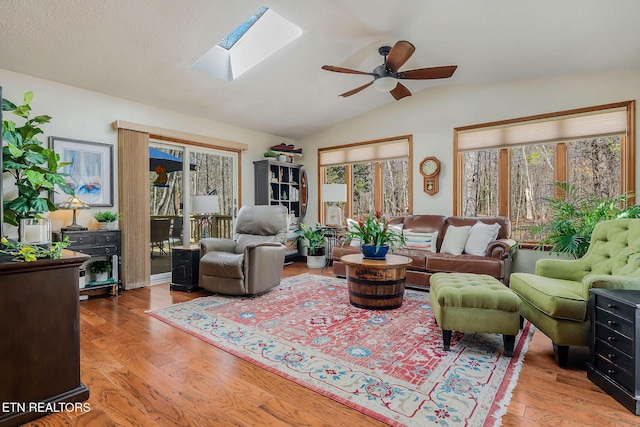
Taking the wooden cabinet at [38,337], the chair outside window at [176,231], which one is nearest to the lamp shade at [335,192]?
the chair outside window at [176,231]

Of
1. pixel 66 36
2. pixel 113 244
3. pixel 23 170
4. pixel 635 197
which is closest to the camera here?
pixel 66 36

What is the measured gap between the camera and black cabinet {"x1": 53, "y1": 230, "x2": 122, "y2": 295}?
358 centimetres

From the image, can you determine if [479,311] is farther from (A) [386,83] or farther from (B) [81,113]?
(B) [81,113]

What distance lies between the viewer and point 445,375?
6.66 ft

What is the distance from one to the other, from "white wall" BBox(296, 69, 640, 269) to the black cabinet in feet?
12.6

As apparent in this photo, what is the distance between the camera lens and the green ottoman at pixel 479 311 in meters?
2.23

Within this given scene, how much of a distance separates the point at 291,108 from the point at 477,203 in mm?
3108

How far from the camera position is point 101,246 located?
12.4 feet

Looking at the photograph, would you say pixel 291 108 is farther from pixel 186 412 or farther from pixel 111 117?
pixel 186 412

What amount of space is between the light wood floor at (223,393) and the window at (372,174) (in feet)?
10.7

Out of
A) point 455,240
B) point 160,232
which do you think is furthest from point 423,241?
point 160,232

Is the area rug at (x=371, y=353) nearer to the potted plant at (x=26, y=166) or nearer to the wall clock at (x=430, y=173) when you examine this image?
the potted plant at (x=26, y=166)

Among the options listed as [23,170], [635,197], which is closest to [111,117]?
[23,170]

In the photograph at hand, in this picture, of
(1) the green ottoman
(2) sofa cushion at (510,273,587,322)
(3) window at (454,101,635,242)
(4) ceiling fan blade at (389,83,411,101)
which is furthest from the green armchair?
(4) ceiling fan blade at (389,83,411,101)
